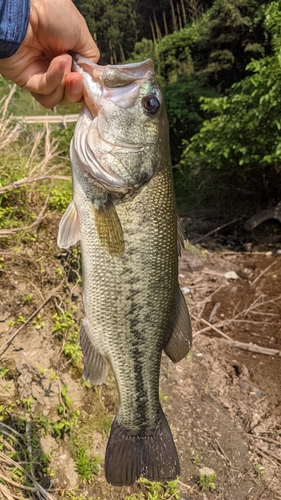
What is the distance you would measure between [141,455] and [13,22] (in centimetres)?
177

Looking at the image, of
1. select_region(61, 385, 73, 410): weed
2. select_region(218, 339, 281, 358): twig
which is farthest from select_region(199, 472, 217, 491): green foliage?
select_region(218, 339, 281, 358): twig

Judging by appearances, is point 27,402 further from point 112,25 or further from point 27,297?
point 112,25

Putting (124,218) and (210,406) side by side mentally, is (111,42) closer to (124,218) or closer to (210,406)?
(210,406)

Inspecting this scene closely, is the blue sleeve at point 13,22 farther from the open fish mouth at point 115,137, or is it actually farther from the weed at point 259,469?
the weed at point 259,469

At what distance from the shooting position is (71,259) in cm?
337

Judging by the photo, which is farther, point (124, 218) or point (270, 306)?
point (270, 306)

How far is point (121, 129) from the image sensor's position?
157cm

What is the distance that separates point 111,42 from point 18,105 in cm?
508

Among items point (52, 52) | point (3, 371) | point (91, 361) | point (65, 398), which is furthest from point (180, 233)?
point (65, 398)

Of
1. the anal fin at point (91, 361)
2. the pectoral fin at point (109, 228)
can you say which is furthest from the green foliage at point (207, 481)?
the pectoral fin at point (109, 228)

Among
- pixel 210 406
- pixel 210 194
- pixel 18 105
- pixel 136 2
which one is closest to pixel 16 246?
pixel 210 406

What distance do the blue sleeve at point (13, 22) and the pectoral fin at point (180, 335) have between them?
118 cm

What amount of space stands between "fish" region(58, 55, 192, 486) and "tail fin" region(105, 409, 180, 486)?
0.04 ft

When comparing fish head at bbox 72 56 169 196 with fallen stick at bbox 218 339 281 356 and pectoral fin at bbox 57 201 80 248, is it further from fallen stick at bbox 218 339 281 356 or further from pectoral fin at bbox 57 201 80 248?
fallen stick at bbox 218 339 281 356
